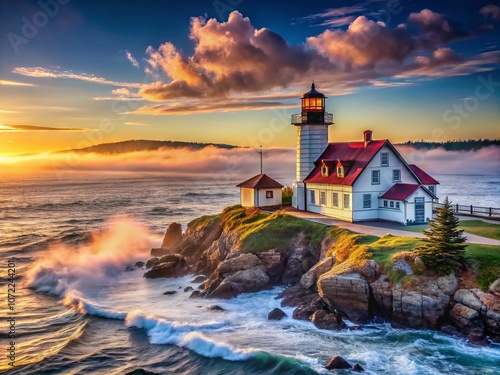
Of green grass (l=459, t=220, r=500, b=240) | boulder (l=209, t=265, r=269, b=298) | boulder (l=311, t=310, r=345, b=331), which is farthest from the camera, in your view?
green grass (l=459, t=220, r=500, b=240)

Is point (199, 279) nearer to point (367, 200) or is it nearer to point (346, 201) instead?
point (346, 201)

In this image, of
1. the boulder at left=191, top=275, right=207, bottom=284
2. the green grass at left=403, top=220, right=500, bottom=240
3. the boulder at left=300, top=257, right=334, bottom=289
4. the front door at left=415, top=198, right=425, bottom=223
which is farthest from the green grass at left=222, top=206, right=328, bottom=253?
the front door at left=415, top=198, right=425, bottom=223

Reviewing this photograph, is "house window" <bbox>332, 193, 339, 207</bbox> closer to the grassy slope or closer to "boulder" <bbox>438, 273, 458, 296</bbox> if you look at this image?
the grassy slope

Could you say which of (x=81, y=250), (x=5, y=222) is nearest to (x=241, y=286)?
(x=81, y=250)

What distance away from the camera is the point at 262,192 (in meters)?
40.4

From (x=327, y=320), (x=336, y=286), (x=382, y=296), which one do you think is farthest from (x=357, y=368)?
(x=336, y=286)

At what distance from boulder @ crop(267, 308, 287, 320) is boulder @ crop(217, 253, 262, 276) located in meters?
5.66

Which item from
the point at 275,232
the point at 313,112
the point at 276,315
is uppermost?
the point at 313,112

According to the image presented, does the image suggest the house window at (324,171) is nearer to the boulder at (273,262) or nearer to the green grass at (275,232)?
the green grass at (275,232)

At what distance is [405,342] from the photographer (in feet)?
63.1

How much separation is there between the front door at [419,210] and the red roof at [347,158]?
450cm

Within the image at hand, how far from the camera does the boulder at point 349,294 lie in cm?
2147

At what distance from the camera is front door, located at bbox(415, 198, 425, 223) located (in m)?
32.4

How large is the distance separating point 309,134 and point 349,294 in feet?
A: 68.9
